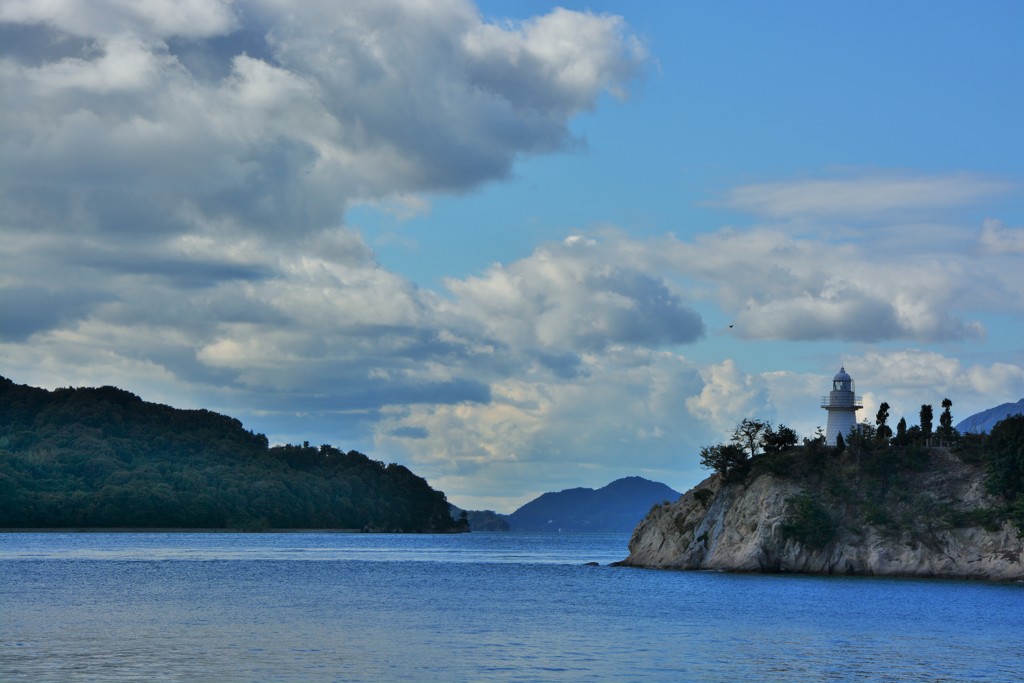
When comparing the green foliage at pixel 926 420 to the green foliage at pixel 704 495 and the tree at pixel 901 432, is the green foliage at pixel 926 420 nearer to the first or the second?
the tree at pixel 901 432

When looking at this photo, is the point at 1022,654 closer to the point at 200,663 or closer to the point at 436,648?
the point at 436,648

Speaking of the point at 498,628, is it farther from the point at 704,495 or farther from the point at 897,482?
the point at 704,495

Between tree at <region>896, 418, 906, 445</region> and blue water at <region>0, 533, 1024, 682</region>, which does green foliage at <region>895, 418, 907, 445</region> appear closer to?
tree at <region>896, 418, 906, 445</region>

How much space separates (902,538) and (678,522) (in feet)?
102

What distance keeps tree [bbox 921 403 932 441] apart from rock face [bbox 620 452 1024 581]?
8.42 meters

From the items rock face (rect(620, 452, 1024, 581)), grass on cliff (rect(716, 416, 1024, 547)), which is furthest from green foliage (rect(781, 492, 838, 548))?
Answer: rock face (rect(620, 452, 1024, 581))

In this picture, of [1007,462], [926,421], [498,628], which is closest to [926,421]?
[926,421]

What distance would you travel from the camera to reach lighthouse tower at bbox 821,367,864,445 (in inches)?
6053

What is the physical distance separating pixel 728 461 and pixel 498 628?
7464cm

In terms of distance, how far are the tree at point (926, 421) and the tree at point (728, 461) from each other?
72.0 ft

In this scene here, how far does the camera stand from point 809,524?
132 metres

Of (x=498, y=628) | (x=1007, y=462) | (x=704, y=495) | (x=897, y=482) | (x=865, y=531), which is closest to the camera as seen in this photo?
(x=498, y=628)

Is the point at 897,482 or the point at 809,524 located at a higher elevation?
the point at 897,482

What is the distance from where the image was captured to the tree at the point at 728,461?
145 m
